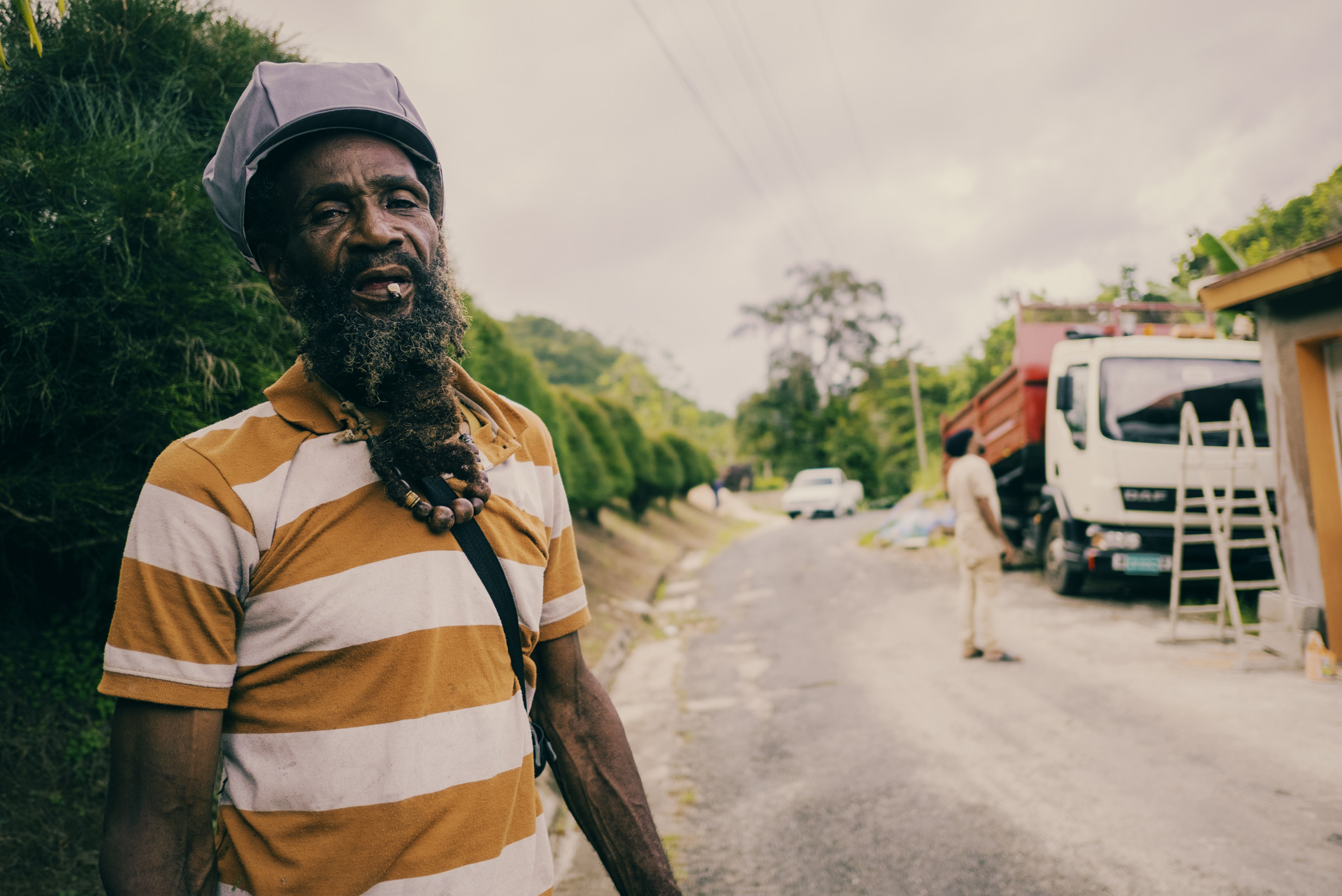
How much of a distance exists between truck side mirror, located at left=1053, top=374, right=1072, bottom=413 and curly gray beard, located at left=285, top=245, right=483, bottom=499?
29.3 feet

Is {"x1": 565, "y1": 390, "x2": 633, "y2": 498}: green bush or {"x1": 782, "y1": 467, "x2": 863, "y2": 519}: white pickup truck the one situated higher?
{"x1": 565, "y1": 390, "x2": 633, "y2": 498}: green bush

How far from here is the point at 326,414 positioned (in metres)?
1.37

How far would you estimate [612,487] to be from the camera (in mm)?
15047

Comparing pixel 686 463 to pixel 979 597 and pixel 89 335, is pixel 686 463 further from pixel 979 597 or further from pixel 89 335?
pixel 89 335

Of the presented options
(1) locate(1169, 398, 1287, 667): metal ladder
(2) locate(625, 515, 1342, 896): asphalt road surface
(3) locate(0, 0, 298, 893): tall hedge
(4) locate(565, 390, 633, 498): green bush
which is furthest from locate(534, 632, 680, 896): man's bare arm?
(4) locate(565, 390, 633, 498): green bush

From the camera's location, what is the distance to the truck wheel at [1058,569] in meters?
8.87

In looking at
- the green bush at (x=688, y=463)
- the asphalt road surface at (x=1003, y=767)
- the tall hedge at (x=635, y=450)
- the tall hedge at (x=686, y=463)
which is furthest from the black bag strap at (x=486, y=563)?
the tall hedge at (x=686, y=463)

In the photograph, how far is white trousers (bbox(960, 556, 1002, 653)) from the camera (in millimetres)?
6926

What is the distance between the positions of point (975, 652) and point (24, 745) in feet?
21.5

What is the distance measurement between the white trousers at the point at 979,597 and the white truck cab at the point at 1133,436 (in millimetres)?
2104

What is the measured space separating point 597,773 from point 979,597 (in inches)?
242

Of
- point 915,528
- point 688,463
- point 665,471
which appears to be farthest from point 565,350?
point 915,528

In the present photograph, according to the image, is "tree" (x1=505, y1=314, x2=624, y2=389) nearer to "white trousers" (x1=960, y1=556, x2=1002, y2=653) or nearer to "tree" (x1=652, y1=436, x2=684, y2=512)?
"tree" (x1=652, y1=436, x2=684, y2=512)

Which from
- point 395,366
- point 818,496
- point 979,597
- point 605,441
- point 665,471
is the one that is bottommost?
point 979,597
